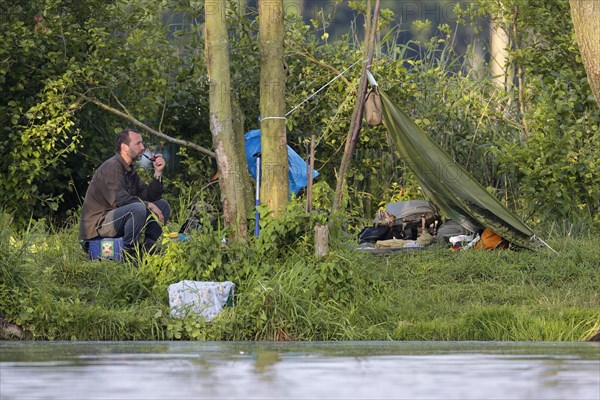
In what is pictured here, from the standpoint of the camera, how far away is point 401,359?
342 inches

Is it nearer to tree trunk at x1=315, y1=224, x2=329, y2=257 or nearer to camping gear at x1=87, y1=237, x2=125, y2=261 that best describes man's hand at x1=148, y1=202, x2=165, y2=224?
camping gear at x1=87, y1=237, x2=125, y2=261

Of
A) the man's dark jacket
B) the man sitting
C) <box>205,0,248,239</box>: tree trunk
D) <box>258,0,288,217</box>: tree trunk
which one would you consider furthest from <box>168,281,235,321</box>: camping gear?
the man's dark jacket

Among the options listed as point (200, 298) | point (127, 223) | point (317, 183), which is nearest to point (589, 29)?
point (317, 183)

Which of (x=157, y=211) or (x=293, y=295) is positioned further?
(x=157, y=211)

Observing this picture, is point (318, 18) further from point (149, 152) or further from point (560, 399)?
point (560, 399)

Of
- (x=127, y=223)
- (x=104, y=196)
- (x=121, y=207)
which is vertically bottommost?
(x=127, y=223)

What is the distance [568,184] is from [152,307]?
18.0 ft

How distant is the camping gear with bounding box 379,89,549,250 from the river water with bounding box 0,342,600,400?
390 centimetres

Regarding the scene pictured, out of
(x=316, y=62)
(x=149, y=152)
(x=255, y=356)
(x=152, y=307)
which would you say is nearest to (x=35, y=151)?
(x=149, y=152)

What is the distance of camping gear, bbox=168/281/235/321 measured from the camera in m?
11.0

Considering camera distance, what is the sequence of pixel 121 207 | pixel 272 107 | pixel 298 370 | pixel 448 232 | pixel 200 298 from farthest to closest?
pixel 448 232 < pixel 121 207 < pixel 272 107 < pixel 200 298 < pixel 298 370

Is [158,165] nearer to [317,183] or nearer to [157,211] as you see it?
[157,211]

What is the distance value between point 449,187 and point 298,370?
21.9ft

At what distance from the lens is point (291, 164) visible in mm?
14461
